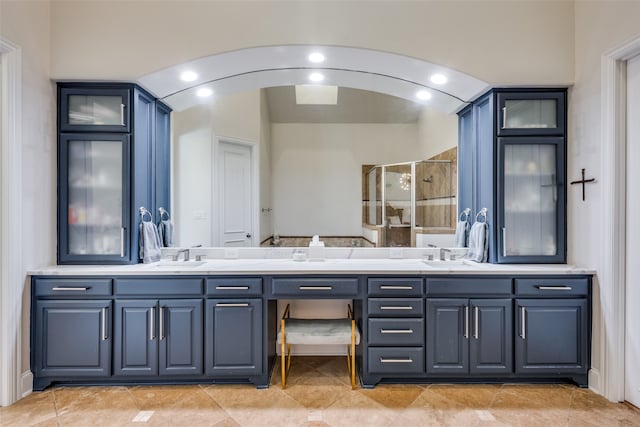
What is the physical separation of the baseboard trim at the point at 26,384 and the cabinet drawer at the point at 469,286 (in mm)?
2851

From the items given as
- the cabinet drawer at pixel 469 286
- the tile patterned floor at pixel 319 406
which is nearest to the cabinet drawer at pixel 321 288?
the cabinet drawer at pixel 469 286

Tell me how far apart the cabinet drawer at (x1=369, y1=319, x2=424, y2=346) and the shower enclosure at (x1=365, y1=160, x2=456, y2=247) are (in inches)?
29.9

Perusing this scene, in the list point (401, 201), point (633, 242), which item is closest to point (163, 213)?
point (401, 201)

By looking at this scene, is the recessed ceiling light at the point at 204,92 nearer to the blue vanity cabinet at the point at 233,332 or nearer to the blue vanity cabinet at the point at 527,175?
the blue vanity cabinet at the point at 233,332

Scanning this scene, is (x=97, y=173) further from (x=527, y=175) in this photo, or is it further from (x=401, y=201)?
(x=527, y=175)

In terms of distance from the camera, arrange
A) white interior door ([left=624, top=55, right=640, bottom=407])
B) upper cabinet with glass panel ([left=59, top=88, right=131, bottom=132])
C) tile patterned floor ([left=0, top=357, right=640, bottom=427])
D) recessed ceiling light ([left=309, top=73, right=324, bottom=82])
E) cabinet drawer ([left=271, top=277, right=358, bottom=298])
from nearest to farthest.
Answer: tile patterned floor ([left=0, top=357, right=640, bottom=427]) < white interior door ([left=624, top=55, right=640, bottom=407]) < cabinet drawer ([left=271, top=277, right=358, bottom=298]) < upper cabinet with glass panel ([left=59, top=88, right=131, bottom=132]) < recessed ceiling light ([left=309, top=73, right=324, bottom=82])

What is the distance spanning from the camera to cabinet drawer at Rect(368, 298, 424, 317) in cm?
224

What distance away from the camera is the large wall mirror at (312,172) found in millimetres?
2789

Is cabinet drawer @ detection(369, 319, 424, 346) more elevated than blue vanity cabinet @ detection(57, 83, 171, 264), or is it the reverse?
blue vanity cabinet @ detection(57, 83, 171, 264)

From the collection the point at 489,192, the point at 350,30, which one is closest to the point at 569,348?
the point at 489,192

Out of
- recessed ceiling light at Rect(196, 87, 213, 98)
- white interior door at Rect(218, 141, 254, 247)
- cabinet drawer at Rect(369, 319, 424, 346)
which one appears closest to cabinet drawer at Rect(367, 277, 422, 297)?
cabinet drawer at Rect(369, 319, 424, 346)

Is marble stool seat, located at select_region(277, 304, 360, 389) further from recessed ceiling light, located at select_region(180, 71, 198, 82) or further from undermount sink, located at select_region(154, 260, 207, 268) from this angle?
recessed ceiling light, located at select_region(180, 71, 198, 82)

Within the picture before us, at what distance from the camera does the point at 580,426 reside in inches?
72.7

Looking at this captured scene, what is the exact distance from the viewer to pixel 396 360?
2229 mm
